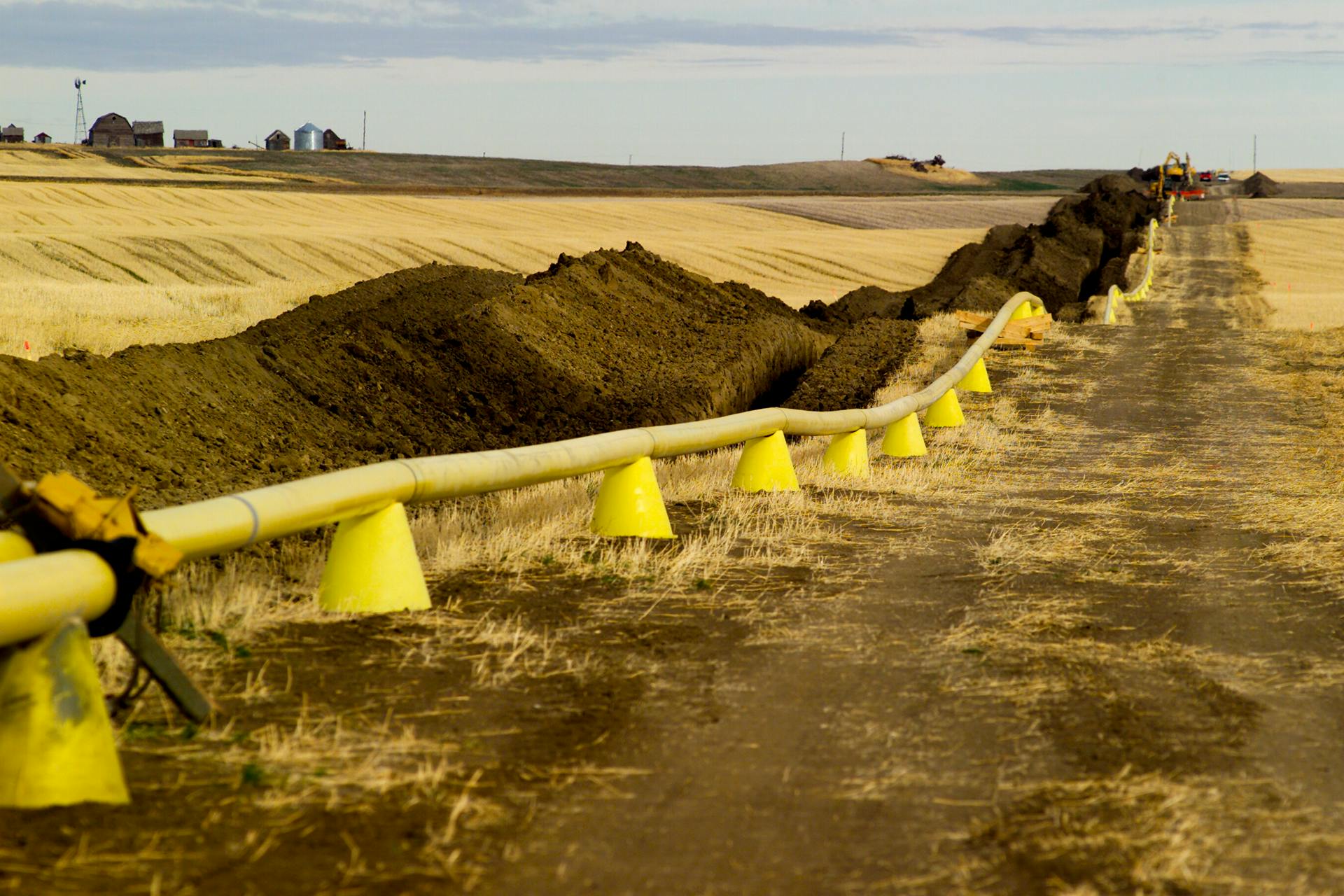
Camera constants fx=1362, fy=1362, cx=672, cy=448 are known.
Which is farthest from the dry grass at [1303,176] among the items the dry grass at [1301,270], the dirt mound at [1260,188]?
the dry grass at [1301,270]

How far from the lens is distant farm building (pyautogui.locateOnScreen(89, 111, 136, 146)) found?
138 m

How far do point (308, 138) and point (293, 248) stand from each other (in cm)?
11518

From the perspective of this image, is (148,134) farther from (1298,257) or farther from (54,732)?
(54,732)

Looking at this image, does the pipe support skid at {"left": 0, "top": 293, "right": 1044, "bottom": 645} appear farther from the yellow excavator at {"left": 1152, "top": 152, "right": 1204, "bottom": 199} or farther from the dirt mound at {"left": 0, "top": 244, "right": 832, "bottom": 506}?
the yellow excavator at {"left": 1152, "top": 152, "right": 1204, "bottom": 199}

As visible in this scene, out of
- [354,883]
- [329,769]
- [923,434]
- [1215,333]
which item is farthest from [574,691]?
[1215,333]

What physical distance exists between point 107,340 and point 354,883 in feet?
59.5

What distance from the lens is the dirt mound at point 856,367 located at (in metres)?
18.6

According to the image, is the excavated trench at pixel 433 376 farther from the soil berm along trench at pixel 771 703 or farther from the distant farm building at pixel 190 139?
the distant farm building at pixel 190 139

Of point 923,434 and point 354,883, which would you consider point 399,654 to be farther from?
point 923,434

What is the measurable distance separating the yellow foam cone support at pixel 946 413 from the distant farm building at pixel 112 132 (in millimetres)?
139036

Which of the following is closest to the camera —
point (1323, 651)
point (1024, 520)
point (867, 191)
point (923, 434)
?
point (1323, 651)

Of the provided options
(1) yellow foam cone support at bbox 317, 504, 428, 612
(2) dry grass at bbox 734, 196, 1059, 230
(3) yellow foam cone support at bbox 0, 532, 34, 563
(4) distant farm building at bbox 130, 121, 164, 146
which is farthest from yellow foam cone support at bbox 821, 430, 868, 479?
(4) distant farm building at bbox 130, 121, 164, 146

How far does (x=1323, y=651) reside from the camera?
5.71 meters

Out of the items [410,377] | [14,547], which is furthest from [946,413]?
[14,547]
